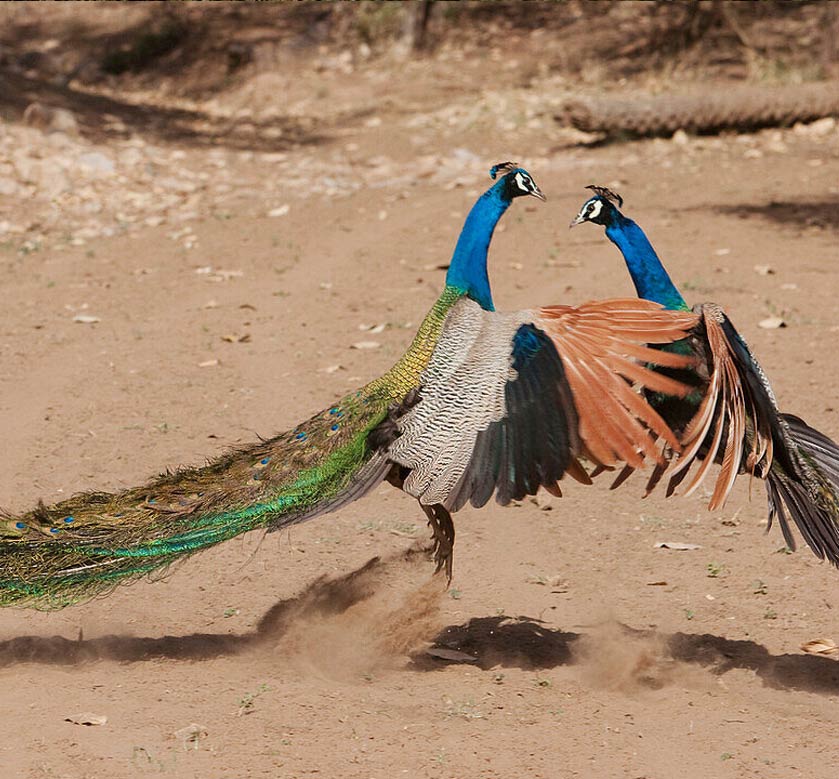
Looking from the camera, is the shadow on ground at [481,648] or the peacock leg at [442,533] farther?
the peacock leg at [442,533]

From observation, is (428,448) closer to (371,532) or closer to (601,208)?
(601,208)

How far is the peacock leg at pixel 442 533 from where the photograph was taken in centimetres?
471

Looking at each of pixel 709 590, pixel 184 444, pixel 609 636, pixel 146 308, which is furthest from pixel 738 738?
pixel 146 308

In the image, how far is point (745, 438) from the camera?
427 centimetres

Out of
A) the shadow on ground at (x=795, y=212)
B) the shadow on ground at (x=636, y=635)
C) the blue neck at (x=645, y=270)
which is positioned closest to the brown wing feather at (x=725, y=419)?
the blue neck at (x=645, y=270)

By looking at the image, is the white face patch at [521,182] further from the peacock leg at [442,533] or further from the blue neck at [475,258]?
the peacock leg at [442,533]

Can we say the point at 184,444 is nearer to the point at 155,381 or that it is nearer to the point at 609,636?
the point at 155,381

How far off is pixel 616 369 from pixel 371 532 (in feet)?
6.31

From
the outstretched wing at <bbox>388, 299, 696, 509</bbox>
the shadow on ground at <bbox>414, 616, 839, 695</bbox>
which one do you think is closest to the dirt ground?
the shadow on ground at <bbox>414, 616, 839, 695</bbox>

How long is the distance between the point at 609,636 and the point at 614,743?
79 centimetres

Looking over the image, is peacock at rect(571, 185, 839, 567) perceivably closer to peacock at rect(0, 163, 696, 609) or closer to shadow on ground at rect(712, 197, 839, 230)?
peacock at rect(0, 163, 696, 609)

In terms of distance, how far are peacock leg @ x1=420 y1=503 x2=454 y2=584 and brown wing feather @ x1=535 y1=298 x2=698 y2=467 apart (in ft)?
2.83

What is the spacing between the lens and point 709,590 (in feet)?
16.8

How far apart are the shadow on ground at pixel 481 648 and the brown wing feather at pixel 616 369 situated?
3.17 feet
